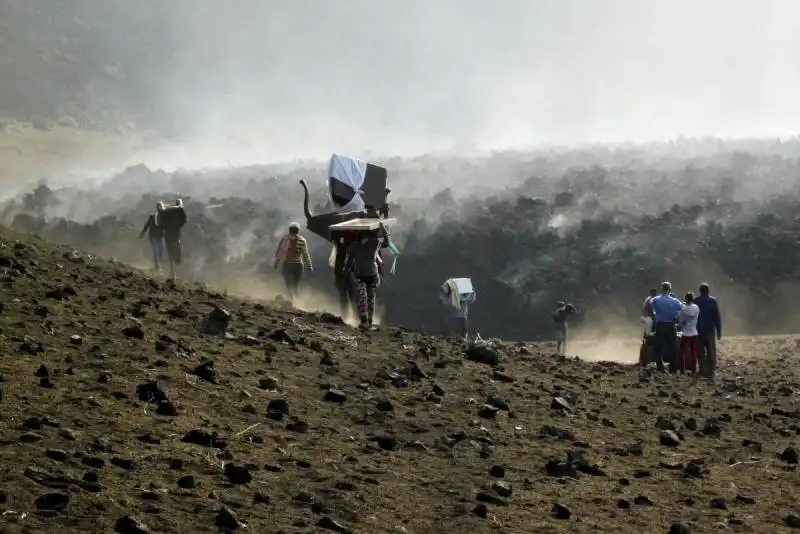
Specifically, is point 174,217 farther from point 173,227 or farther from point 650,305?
point 650,305

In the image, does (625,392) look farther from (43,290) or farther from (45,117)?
(45,117)

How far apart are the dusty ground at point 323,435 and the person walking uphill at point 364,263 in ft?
5.48

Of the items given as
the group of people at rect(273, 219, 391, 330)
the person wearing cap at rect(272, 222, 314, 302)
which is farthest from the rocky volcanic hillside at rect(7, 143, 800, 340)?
the group of people at rect(273, 219, 391, 330)

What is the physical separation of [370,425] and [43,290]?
163 inches

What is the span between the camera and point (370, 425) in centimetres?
848

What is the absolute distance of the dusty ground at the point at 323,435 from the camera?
6.12m

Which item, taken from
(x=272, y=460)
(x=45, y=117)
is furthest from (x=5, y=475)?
(x=45, y=117)

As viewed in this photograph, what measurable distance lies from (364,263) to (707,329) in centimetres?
523

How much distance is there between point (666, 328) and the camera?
53.2ft

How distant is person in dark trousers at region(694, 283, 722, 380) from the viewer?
1614cm

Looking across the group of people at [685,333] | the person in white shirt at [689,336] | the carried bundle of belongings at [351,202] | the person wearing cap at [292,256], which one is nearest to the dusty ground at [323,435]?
the carried bundle of belongings at [351,202]

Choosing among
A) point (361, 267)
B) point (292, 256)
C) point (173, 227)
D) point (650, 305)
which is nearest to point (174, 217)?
point (173, 227)

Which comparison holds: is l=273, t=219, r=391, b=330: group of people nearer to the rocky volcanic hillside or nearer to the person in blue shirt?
the person in blue shirt

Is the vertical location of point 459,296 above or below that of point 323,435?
above
